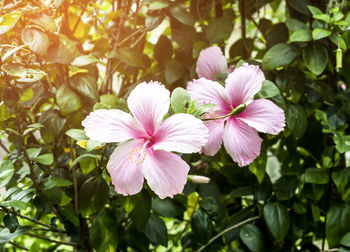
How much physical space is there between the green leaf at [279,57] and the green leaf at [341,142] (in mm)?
204

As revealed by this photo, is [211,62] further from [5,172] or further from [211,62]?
[5,172]

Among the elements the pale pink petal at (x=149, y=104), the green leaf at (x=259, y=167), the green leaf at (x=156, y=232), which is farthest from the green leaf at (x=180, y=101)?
the green leaf at (x=156, y=232)

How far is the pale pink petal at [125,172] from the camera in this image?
609mm

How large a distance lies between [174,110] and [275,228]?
0.47 m

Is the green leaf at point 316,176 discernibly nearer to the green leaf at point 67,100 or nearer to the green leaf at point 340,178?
the green leaf at point 340,178

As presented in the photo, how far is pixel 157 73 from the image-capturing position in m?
1.06

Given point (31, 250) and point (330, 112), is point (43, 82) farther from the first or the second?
point (330, 112)

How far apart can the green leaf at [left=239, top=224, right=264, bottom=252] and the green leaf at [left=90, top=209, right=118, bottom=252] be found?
312mm

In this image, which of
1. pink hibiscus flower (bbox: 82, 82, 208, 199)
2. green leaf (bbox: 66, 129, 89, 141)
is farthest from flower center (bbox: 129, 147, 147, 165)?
green leaf (bbox: 66, 129, 89, 141)

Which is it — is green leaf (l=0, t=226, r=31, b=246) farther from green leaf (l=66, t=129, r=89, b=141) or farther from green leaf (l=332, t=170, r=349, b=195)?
green leaf (l=332, t=170, r=349, b=195)

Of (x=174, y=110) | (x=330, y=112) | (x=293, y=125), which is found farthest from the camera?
(x=330, y=112)

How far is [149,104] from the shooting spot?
63 centimetres

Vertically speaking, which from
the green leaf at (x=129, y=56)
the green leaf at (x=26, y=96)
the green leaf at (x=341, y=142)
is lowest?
the green leaf at (x=341, y=142)

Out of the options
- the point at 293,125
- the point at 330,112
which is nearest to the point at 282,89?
the point at 293,125
